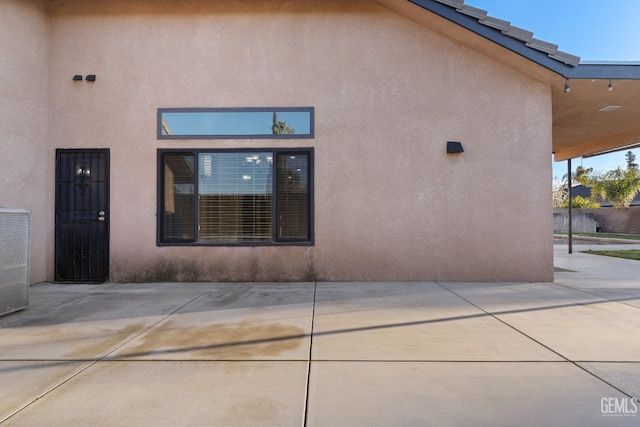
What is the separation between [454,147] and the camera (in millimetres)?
6359

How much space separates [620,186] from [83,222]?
118ft

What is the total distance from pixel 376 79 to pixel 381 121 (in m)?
0.82

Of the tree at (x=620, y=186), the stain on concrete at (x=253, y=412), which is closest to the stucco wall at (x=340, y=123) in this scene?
the stain on concrete at (x=253, y=412)

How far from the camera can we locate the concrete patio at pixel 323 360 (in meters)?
2.21

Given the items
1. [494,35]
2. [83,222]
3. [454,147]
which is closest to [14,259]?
[83,222]

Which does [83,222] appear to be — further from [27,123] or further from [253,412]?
[253,412]

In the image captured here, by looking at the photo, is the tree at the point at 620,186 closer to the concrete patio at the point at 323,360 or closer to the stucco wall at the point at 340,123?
the stucco wall at the point at 340,123

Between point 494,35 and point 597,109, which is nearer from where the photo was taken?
point 494,35

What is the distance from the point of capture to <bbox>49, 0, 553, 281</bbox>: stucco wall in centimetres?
642

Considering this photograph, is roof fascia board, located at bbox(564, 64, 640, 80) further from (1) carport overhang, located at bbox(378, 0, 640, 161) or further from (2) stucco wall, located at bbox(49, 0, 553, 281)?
(2) stucco wall, located at bbox(49, 0, 553, 281)

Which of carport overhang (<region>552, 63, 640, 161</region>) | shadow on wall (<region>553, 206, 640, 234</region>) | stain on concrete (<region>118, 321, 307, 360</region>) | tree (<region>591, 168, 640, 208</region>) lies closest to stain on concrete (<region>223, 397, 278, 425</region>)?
stain on concrete (<region>118, 321, 307, 360</region>)

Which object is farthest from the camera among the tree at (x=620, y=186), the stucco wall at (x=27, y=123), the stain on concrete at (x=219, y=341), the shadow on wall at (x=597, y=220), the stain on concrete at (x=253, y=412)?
the tree at (x=620, y=186)

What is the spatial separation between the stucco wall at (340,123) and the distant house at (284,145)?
27 millimetres

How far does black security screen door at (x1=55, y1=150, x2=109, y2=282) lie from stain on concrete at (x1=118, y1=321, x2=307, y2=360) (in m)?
3.60
